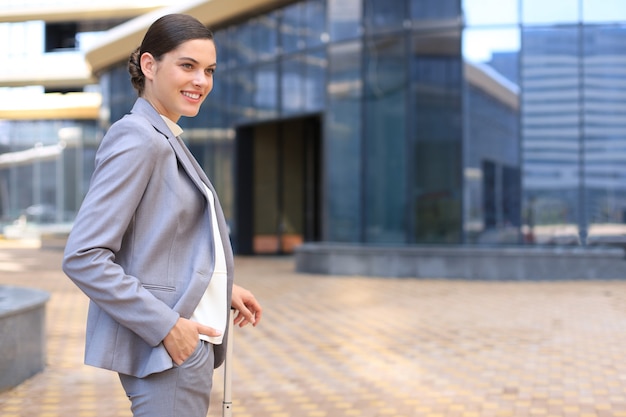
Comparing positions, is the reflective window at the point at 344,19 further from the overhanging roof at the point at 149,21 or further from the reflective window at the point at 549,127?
the reflective window at the point at 549,127

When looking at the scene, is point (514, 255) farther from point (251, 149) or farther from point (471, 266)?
point (251, 149)

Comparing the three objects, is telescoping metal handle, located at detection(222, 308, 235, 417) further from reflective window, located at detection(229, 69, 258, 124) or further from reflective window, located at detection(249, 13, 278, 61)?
reflective window, located at detection(229, 69, 258, 124)

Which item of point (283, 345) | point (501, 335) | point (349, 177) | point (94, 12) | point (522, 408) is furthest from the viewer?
point (94, 12)

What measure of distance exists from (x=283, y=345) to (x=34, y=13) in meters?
28.2

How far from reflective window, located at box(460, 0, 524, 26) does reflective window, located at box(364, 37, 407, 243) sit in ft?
4.70

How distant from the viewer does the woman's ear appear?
1.77 metres

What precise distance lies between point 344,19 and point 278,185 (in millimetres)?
6683

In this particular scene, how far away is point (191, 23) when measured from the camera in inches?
69.0

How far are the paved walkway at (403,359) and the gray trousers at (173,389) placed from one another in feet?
10.2

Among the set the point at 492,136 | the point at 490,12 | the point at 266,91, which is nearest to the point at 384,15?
the point at 490,12

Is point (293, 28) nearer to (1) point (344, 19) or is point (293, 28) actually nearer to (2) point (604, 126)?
(1) point (344, 19)

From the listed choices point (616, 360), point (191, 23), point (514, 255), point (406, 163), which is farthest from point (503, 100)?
point (191, 23)

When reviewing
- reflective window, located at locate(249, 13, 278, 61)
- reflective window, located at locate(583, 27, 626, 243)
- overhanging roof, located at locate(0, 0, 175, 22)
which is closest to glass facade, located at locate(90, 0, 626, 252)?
reflective window, located at locate(583, 27, 626, 243)

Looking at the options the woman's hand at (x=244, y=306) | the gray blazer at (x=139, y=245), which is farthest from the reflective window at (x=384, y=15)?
the gray blazer at (x=139, y=245)
